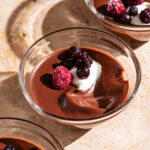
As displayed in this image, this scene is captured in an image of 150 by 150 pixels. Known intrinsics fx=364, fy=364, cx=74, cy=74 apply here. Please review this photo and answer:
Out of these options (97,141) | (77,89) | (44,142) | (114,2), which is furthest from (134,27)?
(44,142)

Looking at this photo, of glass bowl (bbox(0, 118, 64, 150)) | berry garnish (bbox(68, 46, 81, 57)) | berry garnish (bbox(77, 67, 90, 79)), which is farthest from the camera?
berry garnish (bbox(68, 46, 81, 57))

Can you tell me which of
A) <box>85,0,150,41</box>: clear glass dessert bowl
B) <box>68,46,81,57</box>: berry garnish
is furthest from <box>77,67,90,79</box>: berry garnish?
<box>85,0,150,41</box>: clear glass dessert bowl

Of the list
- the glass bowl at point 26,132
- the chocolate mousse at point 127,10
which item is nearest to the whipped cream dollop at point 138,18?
the chocolate mousse at point 127,10

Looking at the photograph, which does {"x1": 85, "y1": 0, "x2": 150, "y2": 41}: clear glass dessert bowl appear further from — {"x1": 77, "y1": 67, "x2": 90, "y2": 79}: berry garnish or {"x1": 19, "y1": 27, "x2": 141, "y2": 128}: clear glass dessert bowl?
{"x1": 77, "y1": 67, "x2": 90, "y2": 79}: berry garnish

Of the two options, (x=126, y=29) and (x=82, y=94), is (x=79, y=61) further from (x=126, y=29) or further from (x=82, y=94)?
(x=126, y=29)

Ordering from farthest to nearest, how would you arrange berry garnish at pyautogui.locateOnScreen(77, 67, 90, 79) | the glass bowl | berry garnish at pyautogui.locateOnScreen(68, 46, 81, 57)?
berry garnish at pyautogui.locateOnScreen(68, 46, 81, 57) → berry garnish at pyautogui.locateOnScreen(77, 67, 90, 79) → the glass bowl

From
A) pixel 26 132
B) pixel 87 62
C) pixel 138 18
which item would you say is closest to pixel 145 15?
pixel 138 18

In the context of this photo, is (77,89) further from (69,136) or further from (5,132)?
(5,132)
